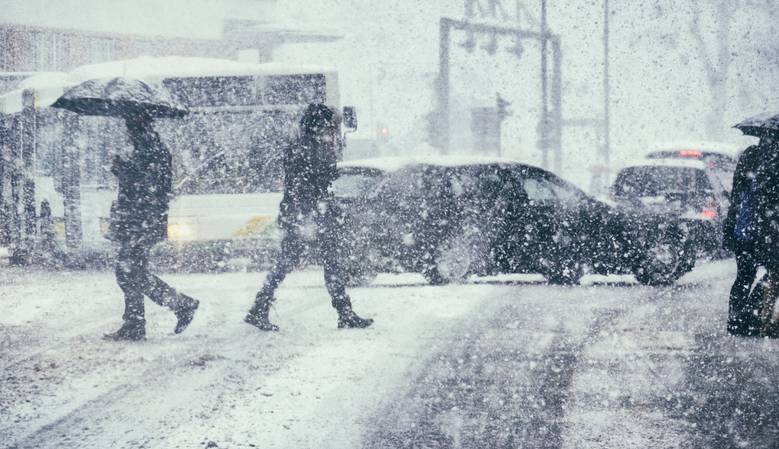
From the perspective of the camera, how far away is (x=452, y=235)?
12148mm

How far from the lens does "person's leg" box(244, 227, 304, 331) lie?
347 inches

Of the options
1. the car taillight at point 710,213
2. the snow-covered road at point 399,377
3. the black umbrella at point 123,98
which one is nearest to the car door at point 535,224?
the snow-covered road at point 399,377

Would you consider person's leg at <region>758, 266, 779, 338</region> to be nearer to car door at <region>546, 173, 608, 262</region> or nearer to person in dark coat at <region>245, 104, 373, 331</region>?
person in dark coat at <region>245, 104, 373, 331</region>

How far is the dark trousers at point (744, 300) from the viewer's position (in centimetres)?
801

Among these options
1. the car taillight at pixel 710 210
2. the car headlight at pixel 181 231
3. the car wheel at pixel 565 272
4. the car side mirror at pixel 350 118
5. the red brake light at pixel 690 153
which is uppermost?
the car side mirror at pixel 350 118

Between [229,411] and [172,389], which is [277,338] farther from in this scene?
[229,411]

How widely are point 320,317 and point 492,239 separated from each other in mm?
3169

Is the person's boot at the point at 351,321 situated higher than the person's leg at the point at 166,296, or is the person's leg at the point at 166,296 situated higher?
the person's leg at the point at 166,296

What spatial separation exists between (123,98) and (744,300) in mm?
4945

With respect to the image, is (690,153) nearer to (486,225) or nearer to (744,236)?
(486,225)

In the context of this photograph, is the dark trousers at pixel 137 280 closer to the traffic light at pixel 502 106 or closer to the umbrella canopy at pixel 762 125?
the umbrella canopy at pixel 762 125

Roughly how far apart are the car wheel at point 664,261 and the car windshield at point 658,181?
2.07m

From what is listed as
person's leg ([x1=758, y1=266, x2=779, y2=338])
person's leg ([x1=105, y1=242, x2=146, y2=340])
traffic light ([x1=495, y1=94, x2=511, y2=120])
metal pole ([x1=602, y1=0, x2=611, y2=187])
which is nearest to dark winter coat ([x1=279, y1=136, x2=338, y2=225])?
person's leg ([x1=105, y1=242, x2=146, y2=340])

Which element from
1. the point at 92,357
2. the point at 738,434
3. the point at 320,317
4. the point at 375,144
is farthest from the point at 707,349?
the point at 375,144
